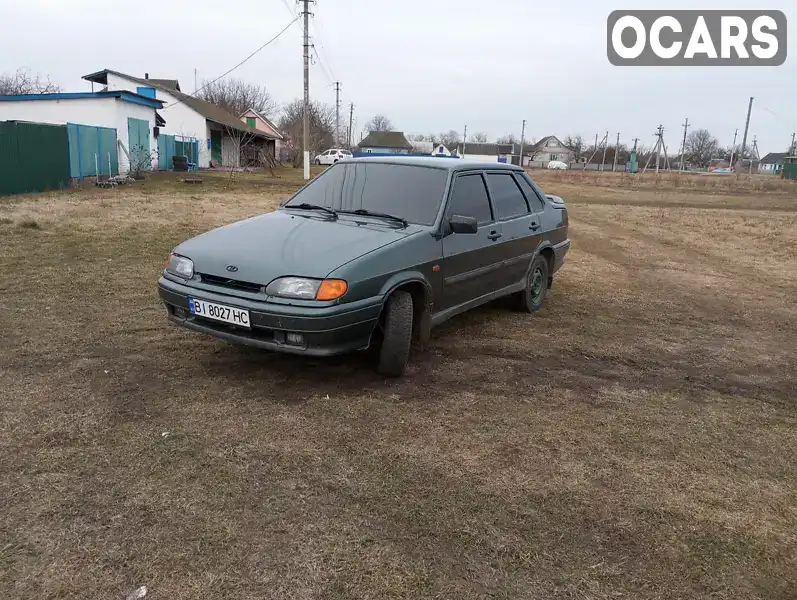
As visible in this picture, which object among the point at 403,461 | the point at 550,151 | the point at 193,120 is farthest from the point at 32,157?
the point at 550,151

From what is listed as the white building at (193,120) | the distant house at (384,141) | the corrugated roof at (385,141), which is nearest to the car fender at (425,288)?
the white building at (193,120)

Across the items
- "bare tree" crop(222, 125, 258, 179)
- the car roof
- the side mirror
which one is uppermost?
"bare tree" crop(222, 125, 258, 179)

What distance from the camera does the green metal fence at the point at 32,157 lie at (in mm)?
16000

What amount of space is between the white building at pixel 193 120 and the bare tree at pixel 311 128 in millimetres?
8490

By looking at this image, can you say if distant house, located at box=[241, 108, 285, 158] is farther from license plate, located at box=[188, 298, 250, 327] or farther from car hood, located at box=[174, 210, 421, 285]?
license plate, located at box=[188, 298, 250, 327]

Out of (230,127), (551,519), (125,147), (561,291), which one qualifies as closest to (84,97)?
(125,147)

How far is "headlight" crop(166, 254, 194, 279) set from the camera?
417cm

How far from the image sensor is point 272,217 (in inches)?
191

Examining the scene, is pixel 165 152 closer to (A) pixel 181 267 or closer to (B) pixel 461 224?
(A) pixel 181 267

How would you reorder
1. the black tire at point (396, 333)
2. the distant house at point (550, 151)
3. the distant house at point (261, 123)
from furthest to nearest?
the distant house at point (550, 151)
the distant house at point (261, 123)
the black tire at point (396, 333)

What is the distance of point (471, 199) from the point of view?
16.9 feet

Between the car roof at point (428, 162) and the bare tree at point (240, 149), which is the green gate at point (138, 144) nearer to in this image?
the bare tree at point (240, 149)

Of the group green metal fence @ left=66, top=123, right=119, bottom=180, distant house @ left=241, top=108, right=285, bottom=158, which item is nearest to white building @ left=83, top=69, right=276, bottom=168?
green metal fence @ left=66, top=123, right=119, bottom=180

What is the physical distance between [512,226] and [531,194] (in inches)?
32.7
